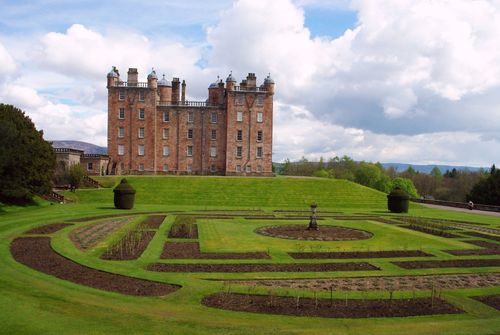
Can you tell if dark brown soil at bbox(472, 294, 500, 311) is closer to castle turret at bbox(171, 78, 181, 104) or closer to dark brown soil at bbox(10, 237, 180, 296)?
dark brown soil at bbox(10, 237, 180, 296)

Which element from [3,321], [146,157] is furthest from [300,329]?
[146,157]

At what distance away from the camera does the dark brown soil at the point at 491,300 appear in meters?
12.6

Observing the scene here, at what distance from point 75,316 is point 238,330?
13.4 feet

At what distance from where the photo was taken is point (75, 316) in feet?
35.6

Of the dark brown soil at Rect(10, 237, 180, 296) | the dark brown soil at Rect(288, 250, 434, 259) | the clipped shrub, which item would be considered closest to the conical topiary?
the dark brown soil at Rect(10, 237, 180, 296)

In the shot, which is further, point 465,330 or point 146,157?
point 146,157

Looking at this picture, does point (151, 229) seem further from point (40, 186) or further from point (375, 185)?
point (375, 185)

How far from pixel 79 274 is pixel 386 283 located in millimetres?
10490

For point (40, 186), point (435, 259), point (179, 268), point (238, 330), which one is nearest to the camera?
point (238, 330)

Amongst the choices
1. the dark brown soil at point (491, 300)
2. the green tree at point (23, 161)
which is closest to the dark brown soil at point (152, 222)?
the green tree at point (23, 161)

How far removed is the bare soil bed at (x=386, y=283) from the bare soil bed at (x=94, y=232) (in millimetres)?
9760

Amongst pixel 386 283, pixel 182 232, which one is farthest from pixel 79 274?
pixel 386 283

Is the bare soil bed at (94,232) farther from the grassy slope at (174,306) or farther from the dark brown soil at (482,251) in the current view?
the dark brown soil at (482,251)

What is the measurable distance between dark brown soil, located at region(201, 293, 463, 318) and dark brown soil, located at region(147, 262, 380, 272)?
332 cm
